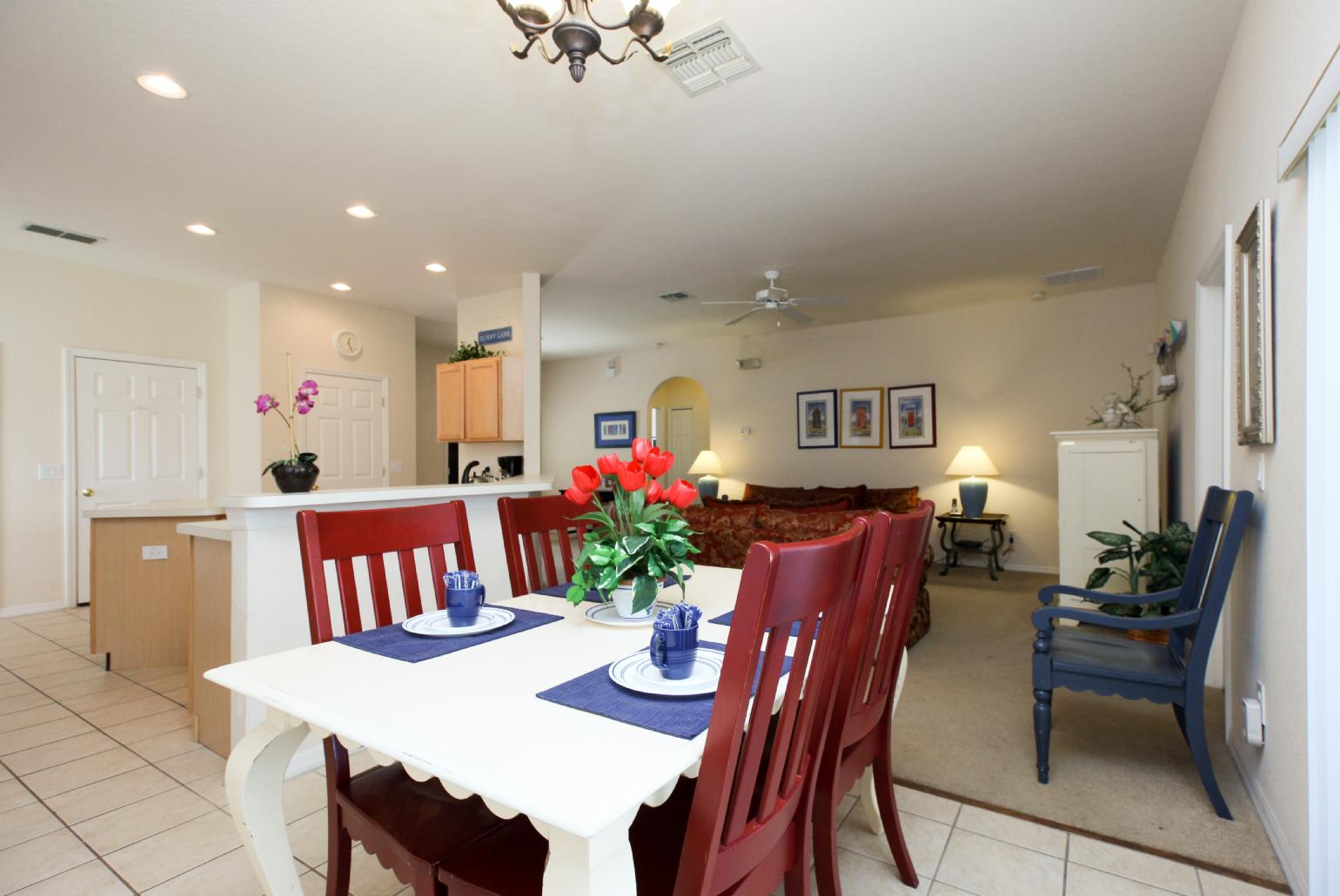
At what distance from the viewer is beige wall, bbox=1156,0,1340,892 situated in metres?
1.59

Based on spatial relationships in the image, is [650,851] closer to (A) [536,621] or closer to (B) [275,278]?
(A) [536,621]

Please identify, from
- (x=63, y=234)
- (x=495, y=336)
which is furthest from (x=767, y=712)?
(x=63, y=234)

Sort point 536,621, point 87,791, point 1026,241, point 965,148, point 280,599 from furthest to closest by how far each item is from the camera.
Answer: point 1026,241 < point 965,148 < point 280,599 < point 87,791 < point 536,621

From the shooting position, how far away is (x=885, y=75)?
2.48 meters

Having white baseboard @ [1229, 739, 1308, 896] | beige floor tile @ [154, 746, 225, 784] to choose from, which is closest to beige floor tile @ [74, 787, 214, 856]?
beige floor tile @ [154, 746, 225, 784]

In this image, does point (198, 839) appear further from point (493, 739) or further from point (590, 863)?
point (590, 863)

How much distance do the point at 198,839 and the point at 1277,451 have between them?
130 inches

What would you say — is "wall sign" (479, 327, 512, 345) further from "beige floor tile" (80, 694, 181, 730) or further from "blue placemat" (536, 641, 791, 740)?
"blue placemat" (536, 641, 791, 740)

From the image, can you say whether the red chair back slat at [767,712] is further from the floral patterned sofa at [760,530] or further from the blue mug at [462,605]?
the floral patterned sofa at [760,530]

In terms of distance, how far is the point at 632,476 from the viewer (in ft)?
4.66

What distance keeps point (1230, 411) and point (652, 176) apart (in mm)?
2711

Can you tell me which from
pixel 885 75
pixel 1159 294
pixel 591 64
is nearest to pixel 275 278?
pixel 591 64

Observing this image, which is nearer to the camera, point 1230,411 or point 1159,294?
point 1230,411

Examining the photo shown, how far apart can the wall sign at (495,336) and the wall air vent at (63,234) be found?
8.18 feet
